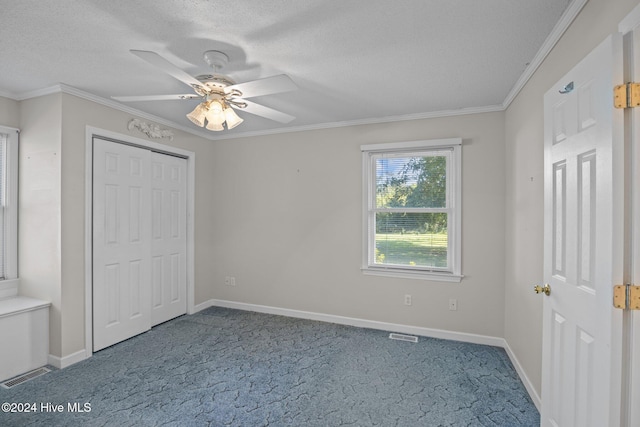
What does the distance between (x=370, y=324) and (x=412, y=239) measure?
1143 millimetres

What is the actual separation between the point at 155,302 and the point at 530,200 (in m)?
4.04

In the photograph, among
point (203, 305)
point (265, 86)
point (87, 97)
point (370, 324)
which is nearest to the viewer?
point (265, 86)

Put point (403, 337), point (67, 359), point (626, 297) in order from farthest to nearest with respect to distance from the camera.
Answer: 1. point (403, 337)
2. point (67, 359)
3. point (626, 297)

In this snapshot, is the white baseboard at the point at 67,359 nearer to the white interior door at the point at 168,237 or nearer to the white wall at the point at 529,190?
the white interior door at the point at 168,237

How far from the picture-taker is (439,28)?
1.81 m

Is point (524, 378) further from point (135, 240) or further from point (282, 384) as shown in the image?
point (135, 240)

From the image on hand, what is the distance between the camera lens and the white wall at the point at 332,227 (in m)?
3.14

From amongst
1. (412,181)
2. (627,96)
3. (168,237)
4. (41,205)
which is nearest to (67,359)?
(41,205)

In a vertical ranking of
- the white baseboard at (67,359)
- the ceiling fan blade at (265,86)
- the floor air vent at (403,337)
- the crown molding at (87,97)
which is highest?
the crown molding at (87,97)

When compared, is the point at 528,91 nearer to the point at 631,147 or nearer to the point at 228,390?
the point at 631,147

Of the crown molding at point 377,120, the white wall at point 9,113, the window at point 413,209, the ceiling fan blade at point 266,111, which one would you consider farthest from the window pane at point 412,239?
the white wall at point 9,113

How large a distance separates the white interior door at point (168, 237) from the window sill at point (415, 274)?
244 centimetres

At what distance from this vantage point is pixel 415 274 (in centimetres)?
339

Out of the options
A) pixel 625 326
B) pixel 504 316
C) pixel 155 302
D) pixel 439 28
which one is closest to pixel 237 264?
pixel 155 302
